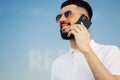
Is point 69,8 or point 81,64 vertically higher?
point 69,8

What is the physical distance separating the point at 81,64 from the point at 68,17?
887 mm

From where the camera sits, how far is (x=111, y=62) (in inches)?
187

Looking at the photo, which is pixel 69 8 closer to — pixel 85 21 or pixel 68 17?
pixel 68 17

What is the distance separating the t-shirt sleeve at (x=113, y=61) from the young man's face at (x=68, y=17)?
804mm

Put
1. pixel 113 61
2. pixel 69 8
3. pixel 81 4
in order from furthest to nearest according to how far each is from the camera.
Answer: pixel 81 4
pixel 69 8
pixel 113 61

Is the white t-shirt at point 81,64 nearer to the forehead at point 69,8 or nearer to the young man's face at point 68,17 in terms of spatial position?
the young man's face at point 68,17

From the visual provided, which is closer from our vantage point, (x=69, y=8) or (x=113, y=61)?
(x=113, y=61)

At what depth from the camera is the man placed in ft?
14.5

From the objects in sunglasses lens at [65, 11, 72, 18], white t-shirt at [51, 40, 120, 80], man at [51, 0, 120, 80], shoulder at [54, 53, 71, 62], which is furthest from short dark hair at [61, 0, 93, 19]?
shoulder at [54, 53, 71, 62]

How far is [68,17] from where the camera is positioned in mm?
5484

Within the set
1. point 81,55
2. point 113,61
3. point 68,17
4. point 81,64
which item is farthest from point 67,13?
point 113,61

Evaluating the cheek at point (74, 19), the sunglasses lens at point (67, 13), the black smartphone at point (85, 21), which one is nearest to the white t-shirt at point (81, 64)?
the black smartphone at point (85, 21)

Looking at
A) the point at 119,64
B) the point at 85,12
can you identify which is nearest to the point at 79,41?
the point at 119,64

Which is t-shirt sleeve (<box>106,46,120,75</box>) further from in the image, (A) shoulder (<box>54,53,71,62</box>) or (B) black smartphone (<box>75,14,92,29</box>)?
(A) shoulder (<box>54,53,71,62</box>)
